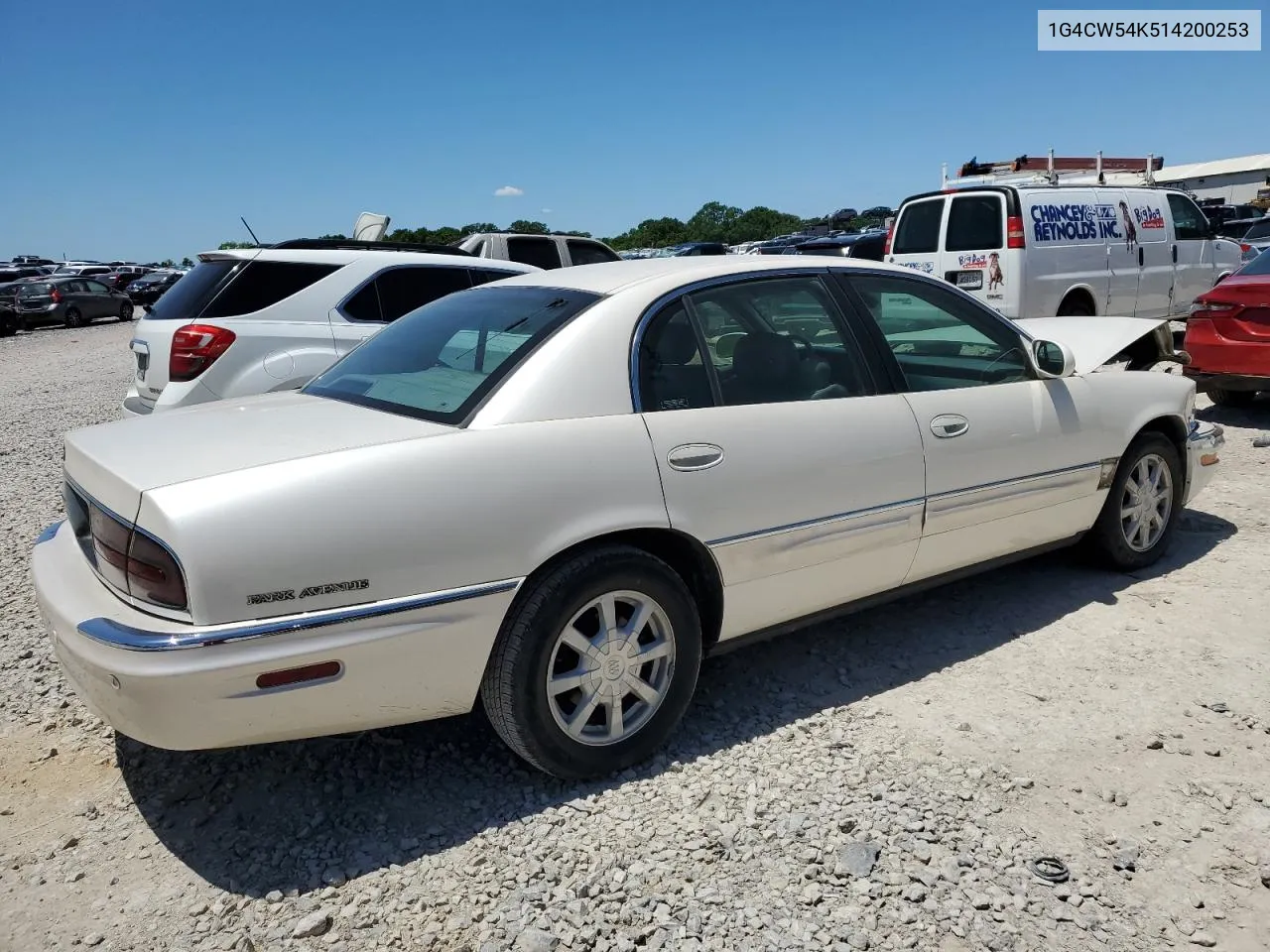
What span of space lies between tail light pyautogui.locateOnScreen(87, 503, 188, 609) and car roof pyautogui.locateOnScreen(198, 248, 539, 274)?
409cm

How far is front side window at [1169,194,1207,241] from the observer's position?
1155 centimetres

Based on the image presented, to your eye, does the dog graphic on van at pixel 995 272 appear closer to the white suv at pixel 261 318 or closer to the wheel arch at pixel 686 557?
the white suv at pixel 261 318

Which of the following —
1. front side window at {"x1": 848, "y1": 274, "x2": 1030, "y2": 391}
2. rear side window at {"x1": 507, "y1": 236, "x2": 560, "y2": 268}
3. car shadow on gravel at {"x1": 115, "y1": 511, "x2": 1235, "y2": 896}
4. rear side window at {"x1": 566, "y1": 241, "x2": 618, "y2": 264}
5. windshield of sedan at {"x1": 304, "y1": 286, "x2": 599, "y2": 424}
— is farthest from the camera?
rear side window at {"x1": 566, "y1": 241, "x2": 618, "y2": 264}

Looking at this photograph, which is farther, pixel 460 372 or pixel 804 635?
pixel 804 635

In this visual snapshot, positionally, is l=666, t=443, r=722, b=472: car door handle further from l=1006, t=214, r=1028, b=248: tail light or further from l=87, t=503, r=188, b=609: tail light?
l=1006, t=214, r=1028, b=248: tail light

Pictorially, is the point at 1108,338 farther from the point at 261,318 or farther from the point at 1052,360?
the point at 261,318

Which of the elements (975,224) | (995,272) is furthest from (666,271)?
(975,224)

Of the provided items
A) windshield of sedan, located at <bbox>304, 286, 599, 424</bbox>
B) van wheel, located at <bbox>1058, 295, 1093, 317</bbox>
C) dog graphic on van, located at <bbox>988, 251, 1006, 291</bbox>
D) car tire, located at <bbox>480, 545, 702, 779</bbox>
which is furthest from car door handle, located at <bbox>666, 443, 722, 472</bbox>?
van wheel, located at <bbox>1058, 295, 1093, 317</bbox>

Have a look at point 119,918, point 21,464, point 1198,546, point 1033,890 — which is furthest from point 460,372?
point 21,464

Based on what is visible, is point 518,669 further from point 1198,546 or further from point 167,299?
point 167,299

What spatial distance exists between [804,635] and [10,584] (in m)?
3.95

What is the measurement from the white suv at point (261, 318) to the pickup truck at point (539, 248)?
5.66 metres

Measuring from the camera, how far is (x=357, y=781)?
3080mm

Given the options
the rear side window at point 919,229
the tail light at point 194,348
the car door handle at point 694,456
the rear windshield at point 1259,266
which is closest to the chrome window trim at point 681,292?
the car door handle at point 694,456
